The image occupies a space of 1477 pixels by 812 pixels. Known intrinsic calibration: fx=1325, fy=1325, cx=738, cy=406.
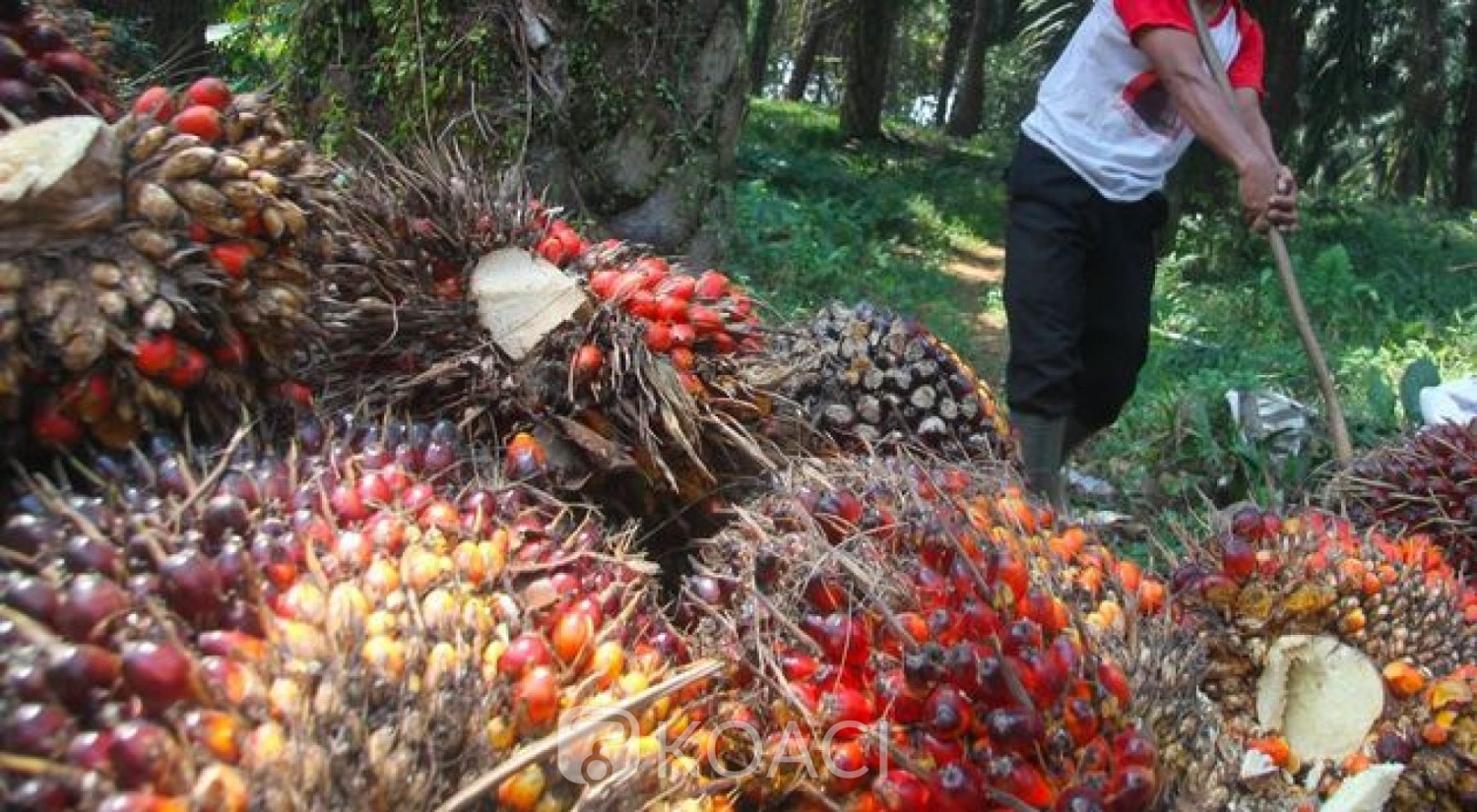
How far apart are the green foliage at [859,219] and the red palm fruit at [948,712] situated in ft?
14.2

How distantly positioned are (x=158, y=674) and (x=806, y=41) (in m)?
20.0

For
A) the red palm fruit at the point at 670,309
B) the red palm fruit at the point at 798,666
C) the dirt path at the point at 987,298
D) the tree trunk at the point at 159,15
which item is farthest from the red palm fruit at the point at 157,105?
the dirt path at the point at 987,298

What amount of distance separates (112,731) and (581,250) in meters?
1.10

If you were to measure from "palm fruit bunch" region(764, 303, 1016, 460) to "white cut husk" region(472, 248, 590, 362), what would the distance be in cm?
51

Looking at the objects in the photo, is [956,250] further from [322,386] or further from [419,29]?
[322,386]

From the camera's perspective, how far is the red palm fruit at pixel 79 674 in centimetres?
101

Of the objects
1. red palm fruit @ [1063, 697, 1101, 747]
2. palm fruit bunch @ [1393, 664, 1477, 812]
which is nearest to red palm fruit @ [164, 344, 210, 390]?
red palm fruit @ [1063, 697, 1101, 747]

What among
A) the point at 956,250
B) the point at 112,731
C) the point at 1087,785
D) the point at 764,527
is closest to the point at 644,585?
the point at 764,527

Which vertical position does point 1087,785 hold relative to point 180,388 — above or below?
below

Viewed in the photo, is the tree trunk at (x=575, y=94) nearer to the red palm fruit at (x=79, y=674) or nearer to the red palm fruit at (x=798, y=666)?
the red palm fruit at (x=798, y=666)

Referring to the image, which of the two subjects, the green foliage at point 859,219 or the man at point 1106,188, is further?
the green foliage at point 859,219

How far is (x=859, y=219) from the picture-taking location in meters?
11.0

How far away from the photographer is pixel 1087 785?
49.4 inches

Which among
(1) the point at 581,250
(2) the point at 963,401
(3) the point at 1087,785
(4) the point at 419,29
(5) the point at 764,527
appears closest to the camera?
(3) the point at 1087,785
